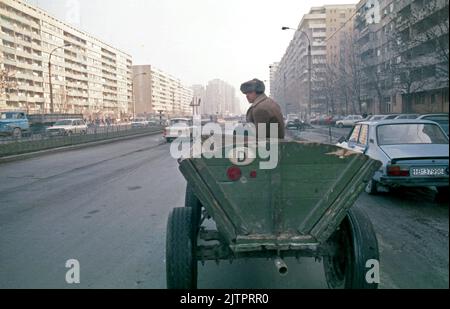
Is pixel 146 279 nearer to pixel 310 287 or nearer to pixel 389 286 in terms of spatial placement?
pixel 310 287

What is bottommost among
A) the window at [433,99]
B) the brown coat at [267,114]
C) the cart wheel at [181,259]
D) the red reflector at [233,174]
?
the cart wheel at [181,259]

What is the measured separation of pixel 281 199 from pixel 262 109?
1.35 metres

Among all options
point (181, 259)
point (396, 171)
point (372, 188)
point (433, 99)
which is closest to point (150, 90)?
point (433, 99)

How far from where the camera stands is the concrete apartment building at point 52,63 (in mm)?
71750

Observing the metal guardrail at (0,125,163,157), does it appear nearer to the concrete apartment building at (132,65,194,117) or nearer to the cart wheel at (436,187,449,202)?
the cart wheel at (436,187,449,202)

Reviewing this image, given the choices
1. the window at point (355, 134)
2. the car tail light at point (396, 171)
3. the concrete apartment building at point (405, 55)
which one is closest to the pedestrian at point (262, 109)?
the car tail light at point (396, 171)

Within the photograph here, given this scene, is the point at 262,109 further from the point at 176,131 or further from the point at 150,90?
the point at 150,90

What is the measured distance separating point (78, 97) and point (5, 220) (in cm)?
10577

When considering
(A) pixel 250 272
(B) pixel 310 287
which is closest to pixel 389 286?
(B) pixel 310 287

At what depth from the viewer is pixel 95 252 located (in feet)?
13.3

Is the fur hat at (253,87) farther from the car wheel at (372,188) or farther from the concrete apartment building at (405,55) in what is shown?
the concrete apartment building at (405,55)

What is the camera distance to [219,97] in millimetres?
120188

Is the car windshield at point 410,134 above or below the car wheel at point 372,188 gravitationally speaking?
above
